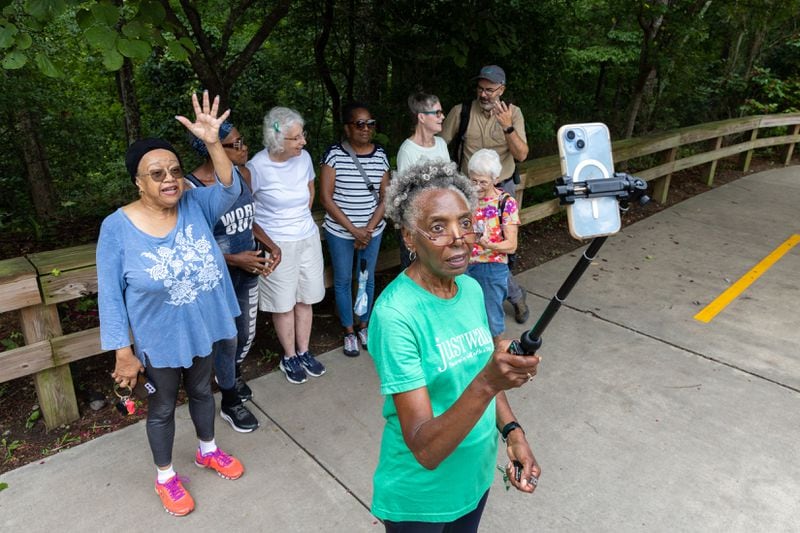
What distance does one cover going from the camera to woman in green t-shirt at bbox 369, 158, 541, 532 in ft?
5.26

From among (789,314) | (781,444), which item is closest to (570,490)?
(781,444)

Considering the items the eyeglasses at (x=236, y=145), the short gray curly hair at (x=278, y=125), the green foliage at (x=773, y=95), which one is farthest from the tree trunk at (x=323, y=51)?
the green foliage at (x=773, y=95)

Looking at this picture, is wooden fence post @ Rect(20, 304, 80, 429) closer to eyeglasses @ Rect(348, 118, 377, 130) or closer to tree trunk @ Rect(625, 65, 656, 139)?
eyeglasses @ Rect(348, 118, 377, 130)

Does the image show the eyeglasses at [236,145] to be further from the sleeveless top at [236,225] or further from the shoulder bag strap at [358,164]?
the shoulder bag strap at [358,164]

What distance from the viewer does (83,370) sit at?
392 cm

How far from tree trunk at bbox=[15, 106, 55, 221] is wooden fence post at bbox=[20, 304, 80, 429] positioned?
155 inches

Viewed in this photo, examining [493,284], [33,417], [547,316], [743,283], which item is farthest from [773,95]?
[33,417]

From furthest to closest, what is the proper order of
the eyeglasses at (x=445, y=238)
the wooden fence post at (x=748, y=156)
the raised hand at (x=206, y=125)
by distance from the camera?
1. the wooden fence post at (x=748, y=156)
2. the raised hand at (x=206, y=125)
3. the eyeglasses at (x=445, y=238)

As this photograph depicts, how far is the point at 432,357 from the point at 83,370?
322cm

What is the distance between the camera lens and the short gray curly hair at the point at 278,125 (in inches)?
137

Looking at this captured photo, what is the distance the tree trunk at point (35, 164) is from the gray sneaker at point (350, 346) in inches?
170

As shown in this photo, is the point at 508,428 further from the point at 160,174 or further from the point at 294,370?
the point at 294,370

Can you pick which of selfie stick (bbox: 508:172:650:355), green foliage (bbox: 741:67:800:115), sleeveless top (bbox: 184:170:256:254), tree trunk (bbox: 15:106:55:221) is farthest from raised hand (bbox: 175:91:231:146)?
green foliage (bbox: 741:67:800:115)

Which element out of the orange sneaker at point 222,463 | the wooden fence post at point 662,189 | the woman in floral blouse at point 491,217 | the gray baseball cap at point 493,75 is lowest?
the orange sneaker at point 222,463
